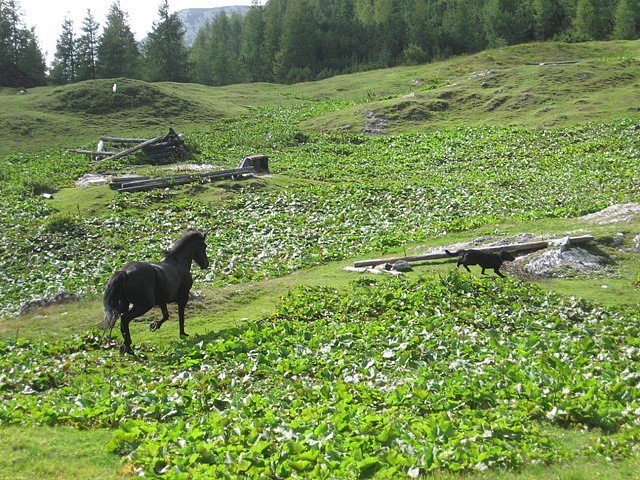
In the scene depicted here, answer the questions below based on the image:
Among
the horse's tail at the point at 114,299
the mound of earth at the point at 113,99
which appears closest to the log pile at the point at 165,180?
the horse's tail at the point at 114,299

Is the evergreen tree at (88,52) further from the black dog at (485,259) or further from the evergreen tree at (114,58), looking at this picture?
the black dog at (485,259)

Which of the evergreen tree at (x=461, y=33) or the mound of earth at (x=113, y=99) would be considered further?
the evergreen tree at (x=461, y=33)

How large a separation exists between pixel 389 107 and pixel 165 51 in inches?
2466

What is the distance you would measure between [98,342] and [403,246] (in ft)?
49.3

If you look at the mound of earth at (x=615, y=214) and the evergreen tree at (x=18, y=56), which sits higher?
the evergreen tree at (x=18, y=56)

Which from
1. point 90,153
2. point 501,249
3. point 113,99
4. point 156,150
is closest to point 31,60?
point 113,99

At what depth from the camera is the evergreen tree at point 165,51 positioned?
113m

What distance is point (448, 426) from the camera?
996cm

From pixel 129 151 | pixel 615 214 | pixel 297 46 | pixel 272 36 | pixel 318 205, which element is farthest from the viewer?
pixel 272 36

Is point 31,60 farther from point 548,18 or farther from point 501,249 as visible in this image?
point 501,249

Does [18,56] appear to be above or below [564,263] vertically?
above

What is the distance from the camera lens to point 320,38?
13575 cm

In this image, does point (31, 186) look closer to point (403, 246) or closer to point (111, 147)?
point (111, 147)

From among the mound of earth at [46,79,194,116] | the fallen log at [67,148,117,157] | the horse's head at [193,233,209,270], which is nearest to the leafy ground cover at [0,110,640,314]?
the fallen log at [67,148,117,157]
